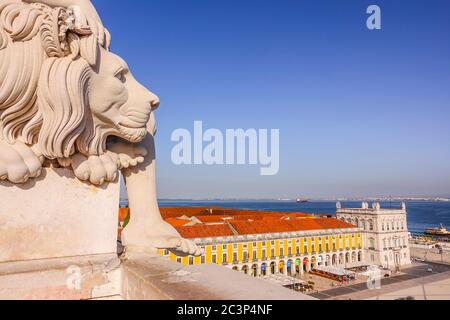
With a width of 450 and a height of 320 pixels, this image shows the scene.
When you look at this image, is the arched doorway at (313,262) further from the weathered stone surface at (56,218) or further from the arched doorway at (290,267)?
the weathered stone surface at (56,218)

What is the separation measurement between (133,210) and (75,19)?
6.35 ft

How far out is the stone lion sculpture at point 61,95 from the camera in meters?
2.65

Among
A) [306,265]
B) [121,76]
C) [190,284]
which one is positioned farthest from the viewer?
[306,265]

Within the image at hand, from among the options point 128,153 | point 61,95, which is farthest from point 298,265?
point 61,95

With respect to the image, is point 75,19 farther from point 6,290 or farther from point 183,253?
point 183,253

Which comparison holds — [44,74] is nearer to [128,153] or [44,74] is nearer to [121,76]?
[121,76]

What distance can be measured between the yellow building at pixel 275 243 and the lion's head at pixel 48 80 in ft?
114

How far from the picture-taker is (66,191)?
305cm

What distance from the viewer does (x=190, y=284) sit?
7.73 ft

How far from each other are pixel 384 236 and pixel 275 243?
2320cm

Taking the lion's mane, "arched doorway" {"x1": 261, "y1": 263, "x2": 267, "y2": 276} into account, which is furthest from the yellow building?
the lion's mane
